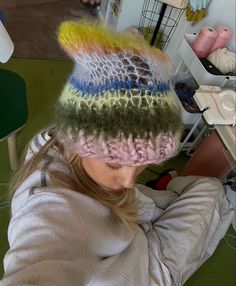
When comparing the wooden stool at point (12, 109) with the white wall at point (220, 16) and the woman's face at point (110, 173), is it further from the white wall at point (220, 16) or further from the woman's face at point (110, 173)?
the white wall at point (220, 16)

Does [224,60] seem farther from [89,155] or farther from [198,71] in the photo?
[89,155]

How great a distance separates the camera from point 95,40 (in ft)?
1.75

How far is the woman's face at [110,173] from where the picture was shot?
620 millimetres

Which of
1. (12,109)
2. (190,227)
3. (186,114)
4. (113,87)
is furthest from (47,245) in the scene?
(186,114)

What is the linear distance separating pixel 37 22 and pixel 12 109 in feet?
3.75

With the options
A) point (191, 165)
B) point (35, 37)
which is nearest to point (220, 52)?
point (191, 165)

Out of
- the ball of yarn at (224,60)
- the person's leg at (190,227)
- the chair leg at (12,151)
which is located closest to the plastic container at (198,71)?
the ball of yarn at (224,60)

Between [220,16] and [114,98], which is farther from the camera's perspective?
[220,16]

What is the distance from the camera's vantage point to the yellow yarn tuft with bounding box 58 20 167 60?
1.74ft

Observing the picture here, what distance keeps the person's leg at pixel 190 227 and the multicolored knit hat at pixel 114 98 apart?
455 mm

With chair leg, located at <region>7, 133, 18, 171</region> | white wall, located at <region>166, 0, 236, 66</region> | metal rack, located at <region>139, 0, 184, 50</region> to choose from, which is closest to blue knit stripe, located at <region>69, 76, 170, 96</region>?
chair leg, located at <region>7, 133, 18, 171</region>

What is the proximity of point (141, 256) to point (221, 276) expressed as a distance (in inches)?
22.6

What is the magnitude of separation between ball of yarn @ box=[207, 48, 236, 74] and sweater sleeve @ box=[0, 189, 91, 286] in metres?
0.95

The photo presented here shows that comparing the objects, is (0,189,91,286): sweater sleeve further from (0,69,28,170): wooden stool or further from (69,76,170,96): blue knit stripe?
(0,69,28,170): wooden stool
